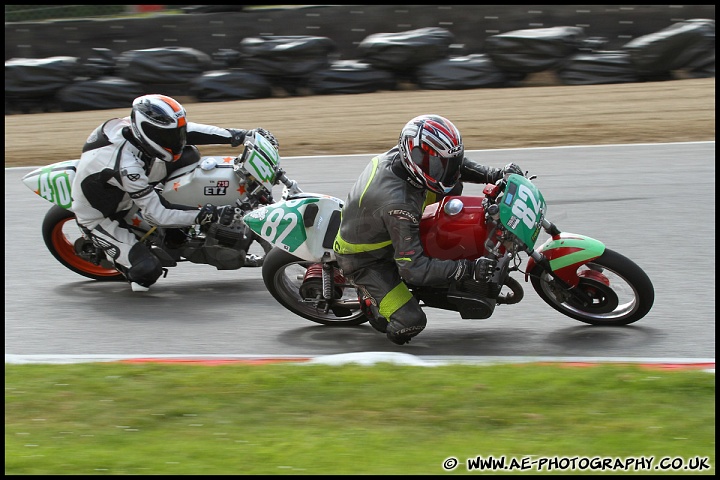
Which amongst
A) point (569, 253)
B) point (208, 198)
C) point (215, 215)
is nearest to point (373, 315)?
point (569, 253)

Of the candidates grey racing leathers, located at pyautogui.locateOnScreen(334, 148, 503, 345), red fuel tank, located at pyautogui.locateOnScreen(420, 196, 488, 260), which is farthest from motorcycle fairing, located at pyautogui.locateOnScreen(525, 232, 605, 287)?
grey racing leathers, located at pyautogui.locateOnScreen(334, 148, 503, 345)

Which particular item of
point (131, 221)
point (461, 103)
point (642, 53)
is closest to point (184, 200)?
point (131, 221)

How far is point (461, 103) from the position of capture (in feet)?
45.5

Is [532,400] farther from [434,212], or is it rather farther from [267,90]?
[267,90]

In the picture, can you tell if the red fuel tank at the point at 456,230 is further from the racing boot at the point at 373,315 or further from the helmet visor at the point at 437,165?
the racing boot at the point at 373,315

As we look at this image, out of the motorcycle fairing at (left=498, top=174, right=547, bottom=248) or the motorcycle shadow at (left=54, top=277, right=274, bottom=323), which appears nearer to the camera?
the motorcycle fairing at (left=498, top=174, right=547, bottom=248)

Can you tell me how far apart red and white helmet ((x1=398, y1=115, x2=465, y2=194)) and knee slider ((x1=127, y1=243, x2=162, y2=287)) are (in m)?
2.63

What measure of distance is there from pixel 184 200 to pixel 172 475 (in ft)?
12.2

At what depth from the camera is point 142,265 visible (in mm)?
7285

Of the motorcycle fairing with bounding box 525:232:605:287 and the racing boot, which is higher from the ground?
the motorcycle fairing with bounding box 525:232:605:287

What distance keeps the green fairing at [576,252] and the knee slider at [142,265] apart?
10.3ft

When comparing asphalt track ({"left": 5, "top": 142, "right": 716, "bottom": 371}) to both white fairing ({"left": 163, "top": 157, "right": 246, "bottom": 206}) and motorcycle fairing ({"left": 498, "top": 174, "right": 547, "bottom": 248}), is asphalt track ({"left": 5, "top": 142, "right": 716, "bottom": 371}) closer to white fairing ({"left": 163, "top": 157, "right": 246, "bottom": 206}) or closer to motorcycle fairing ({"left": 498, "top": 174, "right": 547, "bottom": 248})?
motorcycle fairing ({"left": 498, "top": 174, "right": 547, "bottom": 248})

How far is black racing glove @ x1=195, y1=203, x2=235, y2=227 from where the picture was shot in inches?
278

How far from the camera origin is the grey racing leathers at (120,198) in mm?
7152
